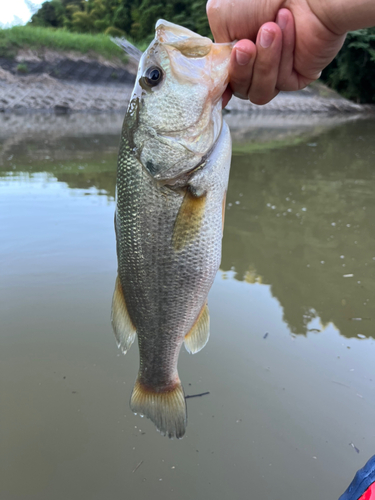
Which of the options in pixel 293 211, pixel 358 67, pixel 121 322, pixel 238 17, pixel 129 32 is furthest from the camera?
pixel 129 32

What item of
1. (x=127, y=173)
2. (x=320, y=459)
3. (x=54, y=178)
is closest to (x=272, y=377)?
(x=320, y=459)

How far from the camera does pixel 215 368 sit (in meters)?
2.76

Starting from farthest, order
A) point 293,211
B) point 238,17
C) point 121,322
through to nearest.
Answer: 1. point 293,211
2. point 121,322
3. point 238,17

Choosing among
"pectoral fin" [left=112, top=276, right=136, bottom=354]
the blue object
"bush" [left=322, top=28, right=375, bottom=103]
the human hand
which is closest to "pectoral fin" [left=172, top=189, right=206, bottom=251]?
"pectoral fin" [left=112, top=276, right=136, bottom=354]

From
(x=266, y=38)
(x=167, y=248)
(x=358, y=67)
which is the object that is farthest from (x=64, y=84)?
(x=358, y=67)

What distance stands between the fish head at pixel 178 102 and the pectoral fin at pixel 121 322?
0.59 meters

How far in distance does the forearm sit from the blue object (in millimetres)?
1761

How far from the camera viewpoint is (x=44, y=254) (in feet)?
13.7

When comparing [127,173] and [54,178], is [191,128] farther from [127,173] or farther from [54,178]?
[54,178]

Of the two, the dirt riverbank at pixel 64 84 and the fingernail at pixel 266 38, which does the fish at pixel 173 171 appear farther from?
the dirt riverbank at pixel 64 84

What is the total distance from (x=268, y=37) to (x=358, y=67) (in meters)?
36.5

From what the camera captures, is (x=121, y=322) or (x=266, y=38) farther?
(x=121, y=322)

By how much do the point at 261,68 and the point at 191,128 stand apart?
16.1 inches

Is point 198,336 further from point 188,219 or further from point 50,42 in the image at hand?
point 50,42
